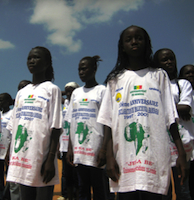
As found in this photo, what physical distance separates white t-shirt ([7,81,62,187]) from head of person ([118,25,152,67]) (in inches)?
31.5

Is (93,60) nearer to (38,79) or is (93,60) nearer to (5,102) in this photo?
(38,79)

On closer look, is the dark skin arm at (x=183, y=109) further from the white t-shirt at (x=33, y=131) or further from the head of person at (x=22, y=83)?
the head of person at (x=22, y=83)

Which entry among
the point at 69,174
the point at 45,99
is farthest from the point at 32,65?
the point at 69,174

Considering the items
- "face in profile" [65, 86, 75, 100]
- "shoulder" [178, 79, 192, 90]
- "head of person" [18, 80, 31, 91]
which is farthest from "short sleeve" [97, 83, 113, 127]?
"face in profile" [65, 86, 75, 100]

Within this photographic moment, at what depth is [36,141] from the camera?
83.4 inches

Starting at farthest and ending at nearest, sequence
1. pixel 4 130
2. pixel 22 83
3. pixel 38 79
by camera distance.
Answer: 1. pixel 4 130
2. pixel 22 83
3. pixel 38 79

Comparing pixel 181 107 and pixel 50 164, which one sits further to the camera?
pixel 181 107

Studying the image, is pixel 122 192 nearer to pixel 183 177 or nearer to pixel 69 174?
pixel 183 177

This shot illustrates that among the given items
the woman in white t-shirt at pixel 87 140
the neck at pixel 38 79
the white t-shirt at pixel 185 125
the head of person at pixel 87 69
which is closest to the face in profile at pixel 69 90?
the head of person at pixel 87 69

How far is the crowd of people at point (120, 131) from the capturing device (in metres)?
1.69

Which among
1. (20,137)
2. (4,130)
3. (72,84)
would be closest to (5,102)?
(4,130)

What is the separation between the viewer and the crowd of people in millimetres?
1693

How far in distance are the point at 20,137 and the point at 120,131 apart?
1.00 meters

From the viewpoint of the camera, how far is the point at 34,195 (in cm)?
217
